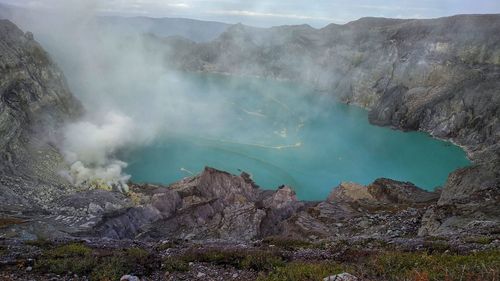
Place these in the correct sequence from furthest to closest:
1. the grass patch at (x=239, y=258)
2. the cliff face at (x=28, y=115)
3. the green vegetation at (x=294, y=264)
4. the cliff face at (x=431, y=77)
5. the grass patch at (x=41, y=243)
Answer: the cliff face at (x=431, y=77) < the cliff face at (x=28, y=115) < the grass patch at (x=41, y=243) < the grass patch at (x=239, y=258) < the green vegetation at (x=294, y=264)

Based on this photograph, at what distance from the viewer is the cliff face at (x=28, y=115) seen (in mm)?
55469

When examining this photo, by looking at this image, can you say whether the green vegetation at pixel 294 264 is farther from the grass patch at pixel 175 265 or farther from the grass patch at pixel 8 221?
the grass patch at pixel 8 221

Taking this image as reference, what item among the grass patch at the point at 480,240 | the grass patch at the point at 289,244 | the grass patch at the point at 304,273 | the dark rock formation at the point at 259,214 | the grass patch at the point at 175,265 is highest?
the grass patch at the point at 304,273

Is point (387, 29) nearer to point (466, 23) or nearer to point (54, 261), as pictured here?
point (466, 23)

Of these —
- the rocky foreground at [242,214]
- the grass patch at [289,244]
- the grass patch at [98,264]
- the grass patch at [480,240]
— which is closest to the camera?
the grass patch at [98,264]

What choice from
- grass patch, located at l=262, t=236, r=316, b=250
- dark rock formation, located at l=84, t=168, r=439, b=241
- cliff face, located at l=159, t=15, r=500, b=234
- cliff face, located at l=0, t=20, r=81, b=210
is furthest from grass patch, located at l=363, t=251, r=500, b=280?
cliff face, located at l=159, t=15, r=500, b=234

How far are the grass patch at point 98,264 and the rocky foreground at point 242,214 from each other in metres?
0.07

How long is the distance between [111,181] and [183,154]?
2810 cm

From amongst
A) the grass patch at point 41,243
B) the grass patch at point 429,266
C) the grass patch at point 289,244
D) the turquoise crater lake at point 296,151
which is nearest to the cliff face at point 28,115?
the turquoise crater lake at point 296,151

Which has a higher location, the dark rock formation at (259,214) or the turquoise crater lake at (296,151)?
the dark rock formation at (259,214)

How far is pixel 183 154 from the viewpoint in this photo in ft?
313

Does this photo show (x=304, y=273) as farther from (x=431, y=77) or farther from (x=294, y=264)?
(x=431, y=77)

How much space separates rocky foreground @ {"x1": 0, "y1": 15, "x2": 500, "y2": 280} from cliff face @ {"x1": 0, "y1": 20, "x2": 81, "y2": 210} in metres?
0.28

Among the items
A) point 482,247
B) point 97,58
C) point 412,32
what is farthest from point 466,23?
point 482,247
